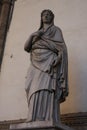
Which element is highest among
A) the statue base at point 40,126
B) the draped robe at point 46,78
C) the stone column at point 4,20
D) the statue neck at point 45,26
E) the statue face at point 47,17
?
the stone column at point 4,20

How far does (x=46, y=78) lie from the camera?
10.9 feet

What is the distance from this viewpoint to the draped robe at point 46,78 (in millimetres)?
3199

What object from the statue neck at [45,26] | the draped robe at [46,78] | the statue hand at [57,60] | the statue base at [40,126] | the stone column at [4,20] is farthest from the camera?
the stone column at [4,20]

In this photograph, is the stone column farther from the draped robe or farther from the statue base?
the statue base

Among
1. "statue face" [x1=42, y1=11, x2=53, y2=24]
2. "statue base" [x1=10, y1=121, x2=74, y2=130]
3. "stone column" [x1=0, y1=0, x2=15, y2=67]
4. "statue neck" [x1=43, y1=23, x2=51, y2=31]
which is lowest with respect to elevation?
"statue base" [x1=10, y1=121, x2=74, y2=130]

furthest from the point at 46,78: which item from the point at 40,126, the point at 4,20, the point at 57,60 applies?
the point at 4,20

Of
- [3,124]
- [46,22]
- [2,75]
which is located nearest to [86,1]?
[46,22]

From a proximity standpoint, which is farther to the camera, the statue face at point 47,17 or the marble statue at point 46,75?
the statue face at point 47,17

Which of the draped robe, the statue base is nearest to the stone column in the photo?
the draped robe

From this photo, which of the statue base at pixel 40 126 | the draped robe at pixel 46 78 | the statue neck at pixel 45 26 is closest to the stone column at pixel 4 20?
the statue neck at pixel 45 26

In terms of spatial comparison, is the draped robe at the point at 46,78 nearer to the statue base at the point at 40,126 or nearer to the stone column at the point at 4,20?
the statue base at the point at 40,126

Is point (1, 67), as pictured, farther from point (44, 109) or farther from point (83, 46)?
point (44, 109)

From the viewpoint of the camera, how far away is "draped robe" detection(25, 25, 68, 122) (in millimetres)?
3199

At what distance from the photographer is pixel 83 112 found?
12.9ft
